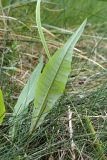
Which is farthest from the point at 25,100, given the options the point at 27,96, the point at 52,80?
the point at 52,80

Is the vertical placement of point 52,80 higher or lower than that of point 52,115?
higher

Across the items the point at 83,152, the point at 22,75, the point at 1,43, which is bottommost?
the point at 83,152

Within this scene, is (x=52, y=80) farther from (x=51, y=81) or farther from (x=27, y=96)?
(x=27, y=96)

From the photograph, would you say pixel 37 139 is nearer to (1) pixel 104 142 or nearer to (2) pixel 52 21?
(1) pixel 104 142

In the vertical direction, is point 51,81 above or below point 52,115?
above

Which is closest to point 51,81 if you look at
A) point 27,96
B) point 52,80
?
point 52,80

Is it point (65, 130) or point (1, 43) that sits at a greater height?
point (1, 43)

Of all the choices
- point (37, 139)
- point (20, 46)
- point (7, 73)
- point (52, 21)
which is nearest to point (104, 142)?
point (37, 139)

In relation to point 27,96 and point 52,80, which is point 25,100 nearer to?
point 27,96
